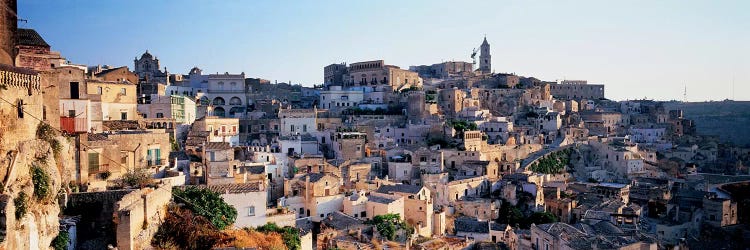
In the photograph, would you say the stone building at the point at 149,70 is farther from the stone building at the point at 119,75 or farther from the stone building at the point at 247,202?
the stone building at the point at 247,202

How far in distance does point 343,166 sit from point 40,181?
14.7m

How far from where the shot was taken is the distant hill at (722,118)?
5359 centimetres

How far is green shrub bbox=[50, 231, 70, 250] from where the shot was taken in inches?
418

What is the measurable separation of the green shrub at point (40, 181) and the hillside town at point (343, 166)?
0.04 metres

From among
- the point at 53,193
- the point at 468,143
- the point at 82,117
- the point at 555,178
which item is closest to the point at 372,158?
the point at 468,143

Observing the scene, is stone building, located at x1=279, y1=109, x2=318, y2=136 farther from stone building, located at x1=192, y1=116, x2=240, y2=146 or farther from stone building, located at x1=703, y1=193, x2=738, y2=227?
stone building, located at x1=703, y1=193, x2=738, y2=227

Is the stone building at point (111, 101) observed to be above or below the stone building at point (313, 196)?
above

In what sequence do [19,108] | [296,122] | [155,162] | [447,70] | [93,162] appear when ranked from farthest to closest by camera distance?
[447,70]
[296,122]
[155,162]
[93,162]
[19,108]

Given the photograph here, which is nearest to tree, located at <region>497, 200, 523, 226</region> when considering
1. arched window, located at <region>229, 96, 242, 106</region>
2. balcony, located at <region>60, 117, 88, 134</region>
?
balcony, located at <region>60, 117, 88, 134</region>

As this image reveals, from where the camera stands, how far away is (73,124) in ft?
48.5

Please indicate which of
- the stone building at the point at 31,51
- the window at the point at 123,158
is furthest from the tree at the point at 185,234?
the stone building at the point at 31,51

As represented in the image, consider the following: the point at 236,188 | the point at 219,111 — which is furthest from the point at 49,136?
the point at 219,111

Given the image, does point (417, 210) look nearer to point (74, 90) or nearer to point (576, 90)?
point (74, 90)

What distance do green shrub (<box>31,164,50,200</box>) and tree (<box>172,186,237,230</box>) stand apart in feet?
10.6
